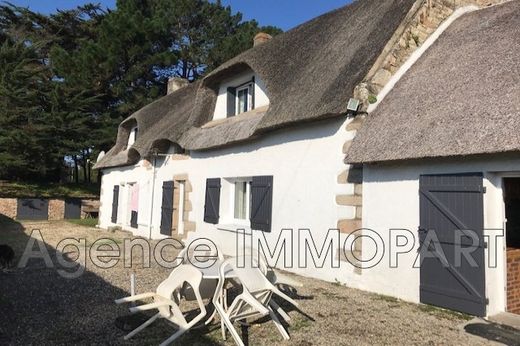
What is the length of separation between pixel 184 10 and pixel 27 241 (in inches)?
846

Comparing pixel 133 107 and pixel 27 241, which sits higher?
pixel 133 107

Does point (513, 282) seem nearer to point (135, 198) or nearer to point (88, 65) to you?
point (135, 198)

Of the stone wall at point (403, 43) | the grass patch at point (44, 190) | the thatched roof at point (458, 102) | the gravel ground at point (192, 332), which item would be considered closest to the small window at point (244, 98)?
the stone wall at point (403, 43)

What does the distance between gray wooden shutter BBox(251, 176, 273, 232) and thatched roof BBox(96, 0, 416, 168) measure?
3.24 ft

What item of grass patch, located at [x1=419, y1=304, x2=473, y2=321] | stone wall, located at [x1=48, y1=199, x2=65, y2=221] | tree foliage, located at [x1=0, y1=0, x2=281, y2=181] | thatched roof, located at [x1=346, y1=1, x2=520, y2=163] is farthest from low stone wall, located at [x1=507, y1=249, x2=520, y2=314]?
tree foliage, located at [x1=0, y1=0, x2=281, y2=181]

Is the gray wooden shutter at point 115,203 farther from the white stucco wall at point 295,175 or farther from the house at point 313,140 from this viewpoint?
the white stucco wall at point 295,175

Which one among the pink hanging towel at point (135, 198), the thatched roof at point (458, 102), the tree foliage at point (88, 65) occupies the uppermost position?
the tree foliage at point (88, 65)

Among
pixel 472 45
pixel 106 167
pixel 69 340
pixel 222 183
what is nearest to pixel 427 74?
pixel 472 45

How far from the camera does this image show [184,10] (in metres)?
28.7

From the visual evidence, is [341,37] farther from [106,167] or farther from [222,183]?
[106,167]

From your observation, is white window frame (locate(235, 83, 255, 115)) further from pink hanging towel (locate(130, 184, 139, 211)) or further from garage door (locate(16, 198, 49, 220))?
garage door (locate(16, 198, 49, 220))

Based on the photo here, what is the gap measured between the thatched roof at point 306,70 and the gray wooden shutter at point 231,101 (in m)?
0.40

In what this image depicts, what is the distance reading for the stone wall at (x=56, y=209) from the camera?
824 inches

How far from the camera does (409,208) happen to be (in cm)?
576
